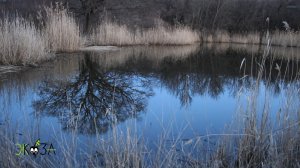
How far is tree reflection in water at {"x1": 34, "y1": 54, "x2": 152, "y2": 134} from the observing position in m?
2.54

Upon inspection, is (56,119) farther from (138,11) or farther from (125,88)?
(138,11)

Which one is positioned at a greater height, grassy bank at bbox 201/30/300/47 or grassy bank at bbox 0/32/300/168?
grassy bank at bbox 201/30/300/47

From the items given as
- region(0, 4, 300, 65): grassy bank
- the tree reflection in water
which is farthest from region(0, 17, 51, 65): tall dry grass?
the tree reflection in water

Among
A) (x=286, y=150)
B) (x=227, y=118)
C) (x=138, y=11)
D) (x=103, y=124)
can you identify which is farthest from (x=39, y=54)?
(x=138, y=11)

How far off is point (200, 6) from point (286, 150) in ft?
42.6

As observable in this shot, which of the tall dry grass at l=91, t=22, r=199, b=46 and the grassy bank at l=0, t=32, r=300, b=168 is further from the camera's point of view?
the tall dry grass at l=91, t=22, r=199, b=46

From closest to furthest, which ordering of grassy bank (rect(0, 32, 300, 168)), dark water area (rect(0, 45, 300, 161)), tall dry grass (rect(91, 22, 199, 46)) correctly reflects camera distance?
grassy bank (rect(0, 32, 300, 168)) → dark water area (rect(0, 45, 300, 161)) → tall dry grass (rect(91, 22, 199, 46))

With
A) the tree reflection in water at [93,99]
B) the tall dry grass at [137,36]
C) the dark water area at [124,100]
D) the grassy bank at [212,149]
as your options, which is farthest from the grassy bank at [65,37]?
the tree reflection in water at [93,99]

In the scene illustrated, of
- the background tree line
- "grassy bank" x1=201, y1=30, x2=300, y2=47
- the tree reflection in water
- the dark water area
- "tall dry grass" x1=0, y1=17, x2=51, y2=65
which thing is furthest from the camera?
the background tree line

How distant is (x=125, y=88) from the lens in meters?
3.86

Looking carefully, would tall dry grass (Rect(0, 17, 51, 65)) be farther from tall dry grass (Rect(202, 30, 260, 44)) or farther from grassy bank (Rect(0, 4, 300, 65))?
tall dry grass (Rect(202, 30, 260, 44))

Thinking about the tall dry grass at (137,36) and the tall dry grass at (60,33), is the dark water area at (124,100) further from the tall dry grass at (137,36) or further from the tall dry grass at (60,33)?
the tall dry grass at (137,36)

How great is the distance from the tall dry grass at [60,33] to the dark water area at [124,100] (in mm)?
1492

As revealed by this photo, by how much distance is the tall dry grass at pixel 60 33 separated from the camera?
6.79 m
